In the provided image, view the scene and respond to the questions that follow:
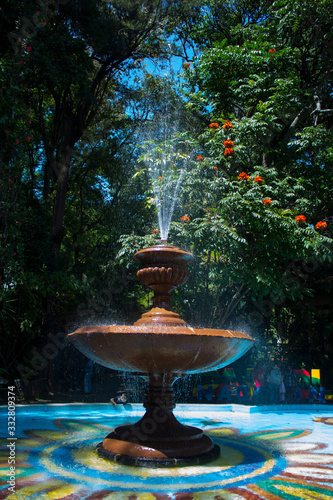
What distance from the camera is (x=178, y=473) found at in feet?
11.2

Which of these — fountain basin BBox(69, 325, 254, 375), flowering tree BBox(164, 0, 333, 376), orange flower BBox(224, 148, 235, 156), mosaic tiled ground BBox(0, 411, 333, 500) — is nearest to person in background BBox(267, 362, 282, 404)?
flowering tree BBox(164, 0, 333, 376)

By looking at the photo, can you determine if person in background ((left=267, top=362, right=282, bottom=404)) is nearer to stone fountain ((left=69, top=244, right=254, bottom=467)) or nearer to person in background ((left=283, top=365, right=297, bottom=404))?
person in background ((left=283, top=365, right=297, bottom=404))

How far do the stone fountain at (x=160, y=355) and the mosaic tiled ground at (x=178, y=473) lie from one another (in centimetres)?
18

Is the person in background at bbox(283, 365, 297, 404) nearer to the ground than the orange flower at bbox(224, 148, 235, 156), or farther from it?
nearer to the ground

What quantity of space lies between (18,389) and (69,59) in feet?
27.7

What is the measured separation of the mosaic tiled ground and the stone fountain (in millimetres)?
177

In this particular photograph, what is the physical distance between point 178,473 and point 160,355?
101 cm

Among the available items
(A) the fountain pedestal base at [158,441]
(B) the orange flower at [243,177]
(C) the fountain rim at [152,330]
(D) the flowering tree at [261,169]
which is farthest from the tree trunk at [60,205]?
(C) the fountain rim at [152,330]

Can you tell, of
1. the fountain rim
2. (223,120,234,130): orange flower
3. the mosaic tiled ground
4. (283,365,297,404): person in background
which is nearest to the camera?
the mosaic tiled ground

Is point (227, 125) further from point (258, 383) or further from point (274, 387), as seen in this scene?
point (274, 387)

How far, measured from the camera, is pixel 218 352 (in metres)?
3.80

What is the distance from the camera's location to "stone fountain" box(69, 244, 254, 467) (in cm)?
348

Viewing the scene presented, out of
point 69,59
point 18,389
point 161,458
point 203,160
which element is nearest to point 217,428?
point 161,458

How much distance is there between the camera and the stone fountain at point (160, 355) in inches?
137
